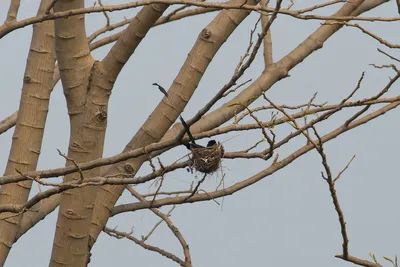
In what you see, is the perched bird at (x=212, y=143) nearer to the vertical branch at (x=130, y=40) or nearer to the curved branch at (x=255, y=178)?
the curved branch at (x=255, y=178)

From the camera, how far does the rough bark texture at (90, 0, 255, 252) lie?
3676 mm

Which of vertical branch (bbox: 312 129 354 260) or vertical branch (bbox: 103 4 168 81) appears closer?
vertical branch (bbox: 312 129 354 260)

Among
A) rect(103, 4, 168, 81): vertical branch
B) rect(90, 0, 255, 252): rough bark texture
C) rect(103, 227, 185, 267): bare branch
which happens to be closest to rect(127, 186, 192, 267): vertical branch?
rect(103, 227, 185, 267): bare branch

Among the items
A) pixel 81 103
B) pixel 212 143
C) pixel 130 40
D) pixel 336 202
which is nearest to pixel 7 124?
pixel 81 103

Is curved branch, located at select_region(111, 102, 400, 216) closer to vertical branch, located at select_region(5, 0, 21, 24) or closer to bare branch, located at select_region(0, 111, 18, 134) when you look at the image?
bare branch, located at select_region(0, 111, 18, 134)

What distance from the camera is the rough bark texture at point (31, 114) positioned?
4.01 m

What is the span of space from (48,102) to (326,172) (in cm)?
215

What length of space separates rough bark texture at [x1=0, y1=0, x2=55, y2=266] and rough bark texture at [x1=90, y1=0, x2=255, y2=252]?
503 millimetres

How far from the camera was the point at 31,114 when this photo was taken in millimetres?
4055

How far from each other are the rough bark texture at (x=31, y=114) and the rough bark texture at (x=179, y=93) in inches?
19.8

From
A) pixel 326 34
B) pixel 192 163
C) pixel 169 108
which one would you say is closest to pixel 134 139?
pixel 169 108

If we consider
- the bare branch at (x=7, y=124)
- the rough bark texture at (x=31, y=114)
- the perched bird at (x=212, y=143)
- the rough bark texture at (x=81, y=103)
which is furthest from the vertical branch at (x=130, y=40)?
the bare branch at (x=7, y=124)

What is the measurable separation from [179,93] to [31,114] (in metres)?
0.85

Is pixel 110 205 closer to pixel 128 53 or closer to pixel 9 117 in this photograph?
pixel 128 53
